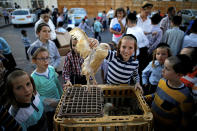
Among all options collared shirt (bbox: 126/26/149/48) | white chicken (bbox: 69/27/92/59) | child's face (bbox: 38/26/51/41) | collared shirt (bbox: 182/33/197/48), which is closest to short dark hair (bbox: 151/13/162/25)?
collared shirt (bbox: 126/26/149/48)

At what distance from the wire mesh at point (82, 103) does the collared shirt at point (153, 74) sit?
108 centimetres

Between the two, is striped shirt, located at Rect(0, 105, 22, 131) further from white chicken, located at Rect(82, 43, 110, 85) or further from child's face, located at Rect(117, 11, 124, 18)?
child's face, located at Rect(117, 11, 124, 18)

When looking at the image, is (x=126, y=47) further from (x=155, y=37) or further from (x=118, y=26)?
(x=155, y=37)

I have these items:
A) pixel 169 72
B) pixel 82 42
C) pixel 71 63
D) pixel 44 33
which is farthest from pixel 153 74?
pixel 44 33

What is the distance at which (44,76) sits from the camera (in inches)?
73.1

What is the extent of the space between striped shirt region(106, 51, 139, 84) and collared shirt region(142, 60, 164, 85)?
47cm

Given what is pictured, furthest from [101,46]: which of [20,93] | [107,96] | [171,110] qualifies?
[171,110]

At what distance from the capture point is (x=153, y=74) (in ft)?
7.25

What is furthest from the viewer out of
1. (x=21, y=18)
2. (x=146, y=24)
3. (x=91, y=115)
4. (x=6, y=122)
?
(x=21, y=18)

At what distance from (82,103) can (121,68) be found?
80 cm

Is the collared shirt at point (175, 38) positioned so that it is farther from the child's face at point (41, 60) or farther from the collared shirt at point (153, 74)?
the child's face at point (41, 60)

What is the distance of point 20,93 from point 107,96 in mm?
984

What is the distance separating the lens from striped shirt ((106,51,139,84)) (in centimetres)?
→ 184

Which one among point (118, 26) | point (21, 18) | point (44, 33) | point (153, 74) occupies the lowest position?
point (153, 74)
